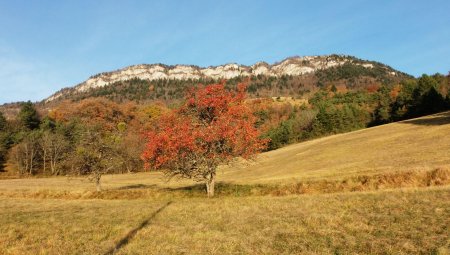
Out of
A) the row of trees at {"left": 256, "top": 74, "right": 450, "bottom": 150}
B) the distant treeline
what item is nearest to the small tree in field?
the distant treeline

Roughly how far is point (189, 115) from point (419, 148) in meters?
31.1

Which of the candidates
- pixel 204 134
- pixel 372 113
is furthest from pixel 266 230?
pixel 372 113

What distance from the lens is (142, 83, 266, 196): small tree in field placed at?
2803 centimetres

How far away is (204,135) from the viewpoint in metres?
28.1

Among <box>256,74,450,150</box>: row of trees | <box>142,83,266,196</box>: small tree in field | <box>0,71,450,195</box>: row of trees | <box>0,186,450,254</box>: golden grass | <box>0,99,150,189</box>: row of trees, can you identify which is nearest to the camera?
<box>0,186,450,254</box>: golden grass

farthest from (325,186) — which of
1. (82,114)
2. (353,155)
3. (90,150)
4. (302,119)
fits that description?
(82,114)

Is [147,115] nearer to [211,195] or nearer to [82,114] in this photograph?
[82,114]

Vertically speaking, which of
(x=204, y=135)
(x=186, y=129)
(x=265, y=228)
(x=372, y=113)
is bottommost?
(x=265, y=228)

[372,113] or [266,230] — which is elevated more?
[372,113]

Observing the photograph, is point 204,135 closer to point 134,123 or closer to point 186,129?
point 186,129

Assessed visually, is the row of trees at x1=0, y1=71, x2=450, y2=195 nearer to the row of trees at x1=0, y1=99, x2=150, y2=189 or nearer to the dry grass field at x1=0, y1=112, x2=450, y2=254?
the row of trees at x1=0, y1=99, x2=150, y2=189

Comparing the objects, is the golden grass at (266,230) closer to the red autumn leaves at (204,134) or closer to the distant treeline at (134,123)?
the red autumn leaves at (204,134)

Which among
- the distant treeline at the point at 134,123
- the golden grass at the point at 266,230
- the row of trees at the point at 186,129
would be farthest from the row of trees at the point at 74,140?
the golden grass at the point at 266,230

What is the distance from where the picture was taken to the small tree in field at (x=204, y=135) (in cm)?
2803
